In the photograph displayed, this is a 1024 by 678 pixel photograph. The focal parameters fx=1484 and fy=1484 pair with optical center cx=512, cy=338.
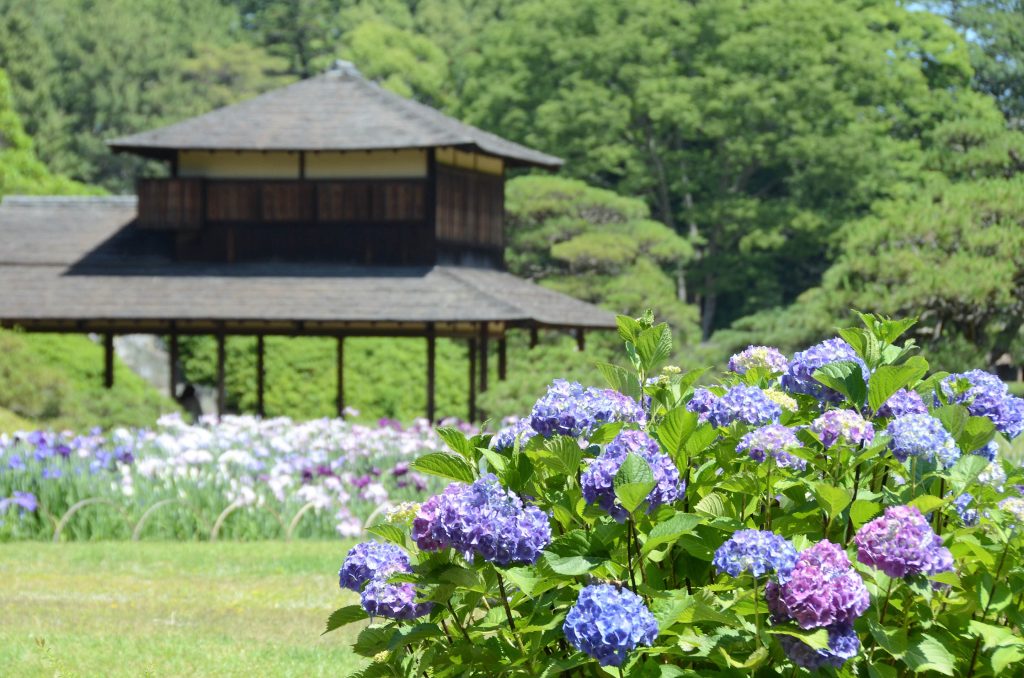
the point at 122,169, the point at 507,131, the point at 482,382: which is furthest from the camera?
the point at 122,169

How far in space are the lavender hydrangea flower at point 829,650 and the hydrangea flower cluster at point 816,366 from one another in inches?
40.3

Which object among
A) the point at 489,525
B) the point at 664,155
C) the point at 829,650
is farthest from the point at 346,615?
the point at 664,155

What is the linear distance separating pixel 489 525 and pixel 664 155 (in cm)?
4235

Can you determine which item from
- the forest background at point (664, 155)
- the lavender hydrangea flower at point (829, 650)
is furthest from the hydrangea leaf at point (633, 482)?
the forest background at point (664, 155)

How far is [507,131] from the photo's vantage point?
44.8 metres

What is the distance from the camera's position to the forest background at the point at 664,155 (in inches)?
1118

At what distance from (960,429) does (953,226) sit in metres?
25.5

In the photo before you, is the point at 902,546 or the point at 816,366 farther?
the point at 816,366

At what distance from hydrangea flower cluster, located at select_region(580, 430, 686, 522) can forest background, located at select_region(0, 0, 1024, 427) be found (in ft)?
53.3

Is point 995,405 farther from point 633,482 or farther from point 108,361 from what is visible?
point 108,361

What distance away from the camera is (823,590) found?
3.41 meters

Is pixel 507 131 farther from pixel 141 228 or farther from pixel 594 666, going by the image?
pixel 594 666

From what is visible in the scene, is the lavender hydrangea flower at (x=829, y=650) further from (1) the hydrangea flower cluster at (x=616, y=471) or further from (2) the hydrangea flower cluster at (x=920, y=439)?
(2) the hydrangea flower cluster at (x=920, y=439)

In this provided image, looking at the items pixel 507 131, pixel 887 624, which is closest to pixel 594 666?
pixel 887 624
